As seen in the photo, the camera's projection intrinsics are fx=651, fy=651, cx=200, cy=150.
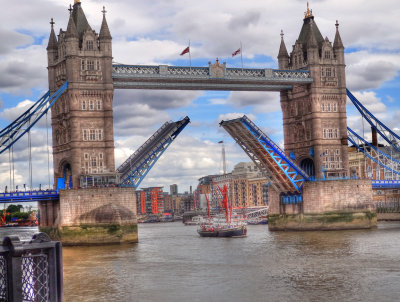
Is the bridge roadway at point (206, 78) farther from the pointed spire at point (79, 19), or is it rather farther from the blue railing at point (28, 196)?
the blue railing at point (28, 196)

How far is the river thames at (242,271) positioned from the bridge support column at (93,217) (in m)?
1.55

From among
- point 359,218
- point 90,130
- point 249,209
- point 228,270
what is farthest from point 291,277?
point 249,209

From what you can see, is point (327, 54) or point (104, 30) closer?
point (104, 30)

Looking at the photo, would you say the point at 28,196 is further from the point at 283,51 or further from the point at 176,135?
the point at 283,51

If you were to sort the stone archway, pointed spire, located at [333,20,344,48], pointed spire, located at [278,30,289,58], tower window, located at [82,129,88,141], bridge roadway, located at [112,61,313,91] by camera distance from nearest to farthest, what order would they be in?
1. tower window, located at [82,129,88,141]
2. bridge roadway, located at [112,61,313,91]
3. the stone archway
4. pointed spire, located at [333,20,344,48]
5. pointed spire, located at [278,30,289,58]

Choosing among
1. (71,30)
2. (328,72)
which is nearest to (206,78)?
(71,30)

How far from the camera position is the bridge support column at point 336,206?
63.4 meters

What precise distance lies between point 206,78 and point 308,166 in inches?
632

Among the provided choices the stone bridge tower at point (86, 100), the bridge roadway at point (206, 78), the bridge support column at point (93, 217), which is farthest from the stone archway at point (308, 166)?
the bridge support column at point (93, 217)

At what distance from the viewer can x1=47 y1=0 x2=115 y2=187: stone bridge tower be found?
56.2 m

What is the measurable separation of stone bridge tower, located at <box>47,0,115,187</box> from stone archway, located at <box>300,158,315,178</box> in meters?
22.3

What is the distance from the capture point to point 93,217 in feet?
175

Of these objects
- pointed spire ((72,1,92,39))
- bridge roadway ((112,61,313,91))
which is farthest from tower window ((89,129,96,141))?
pointed spire ((72,1,92,39))

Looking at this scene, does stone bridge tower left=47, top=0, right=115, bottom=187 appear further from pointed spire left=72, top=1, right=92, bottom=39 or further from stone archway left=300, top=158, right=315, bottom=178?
stone archway left=300, top=158, right=315, bottom=178
